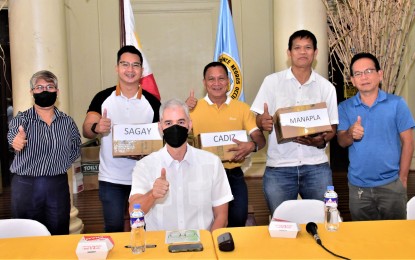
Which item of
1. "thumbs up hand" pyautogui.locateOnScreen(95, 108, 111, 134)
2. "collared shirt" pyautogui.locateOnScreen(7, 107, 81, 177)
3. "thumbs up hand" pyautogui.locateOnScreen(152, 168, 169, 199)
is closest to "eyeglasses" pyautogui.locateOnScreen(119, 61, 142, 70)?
"thumbs up hand" pyautogui.locateOnScreen(95, 108, 111, 134)

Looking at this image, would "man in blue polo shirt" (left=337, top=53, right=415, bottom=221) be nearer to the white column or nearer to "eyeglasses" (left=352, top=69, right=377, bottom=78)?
"eyeglasses" (left=352, top=69, right=377, bottom=78)

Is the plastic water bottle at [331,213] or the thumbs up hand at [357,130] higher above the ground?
the thumbs up hand at [357,130]

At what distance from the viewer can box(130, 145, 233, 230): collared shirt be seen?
2.50 m

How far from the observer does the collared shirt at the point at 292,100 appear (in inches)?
125

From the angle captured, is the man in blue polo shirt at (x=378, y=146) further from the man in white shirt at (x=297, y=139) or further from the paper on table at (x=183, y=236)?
the paper on table at (x=183, y=236)

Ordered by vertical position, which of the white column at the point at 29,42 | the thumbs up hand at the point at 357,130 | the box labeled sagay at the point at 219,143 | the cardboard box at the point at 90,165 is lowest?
the cardboard box at the point at 90,165

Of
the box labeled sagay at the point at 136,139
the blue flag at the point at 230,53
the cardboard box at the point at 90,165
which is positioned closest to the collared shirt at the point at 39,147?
the box labeled sagay at the point at 136,139

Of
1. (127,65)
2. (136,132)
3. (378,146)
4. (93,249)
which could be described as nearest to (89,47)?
(127,65)

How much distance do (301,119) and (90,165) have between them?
14.8 ft

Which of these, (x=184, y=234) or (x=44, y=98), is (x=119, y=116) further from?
(x=184, y=234)

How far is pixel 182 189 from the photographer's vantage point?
8.20ft

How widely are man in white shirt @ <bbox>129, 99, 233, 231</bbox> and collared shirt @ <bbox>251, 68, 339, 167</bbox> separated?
0.79 metres

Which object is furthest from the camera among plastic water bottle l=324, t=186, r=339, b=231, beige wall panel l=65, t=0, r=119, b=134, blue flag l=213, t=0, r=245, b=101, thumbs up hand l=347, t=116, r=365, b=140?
beige wall panel l=65, t=0, r=119, b=134

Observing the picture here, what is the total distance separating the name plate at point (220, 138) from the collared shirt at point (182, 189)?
0.55 m
